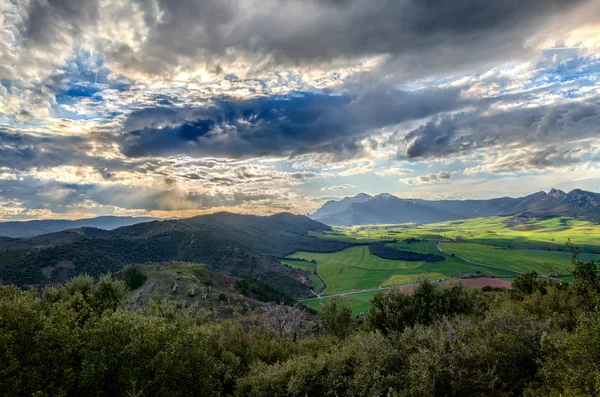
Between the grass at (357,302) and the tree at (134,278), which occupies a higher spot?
the tree at (134,278)

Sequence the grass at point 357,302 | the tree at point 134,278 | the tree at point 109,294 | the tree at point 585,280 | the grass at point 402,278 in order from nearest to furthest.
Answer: the tree at point 585,280, the tree at point 109,294, the tree at point 134,278, the grass at point 357,302, the grass at point 402,278

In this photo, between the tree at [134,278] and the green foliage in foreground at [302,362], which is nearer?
the green foliage in foreground at [302,362]

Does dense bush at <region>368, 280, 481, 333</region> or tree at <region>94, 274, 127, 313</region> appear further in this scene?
tree at <region>94, 274, 127, 313</region>

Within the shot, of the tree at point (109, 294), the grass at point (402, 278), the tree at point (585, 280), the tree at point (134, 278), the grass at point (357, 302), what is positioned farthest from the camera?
the grass at point (402, 278)

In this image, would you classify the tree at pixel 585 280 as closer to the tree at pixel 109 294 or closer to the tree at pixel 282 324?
the tree at pixel 282 324

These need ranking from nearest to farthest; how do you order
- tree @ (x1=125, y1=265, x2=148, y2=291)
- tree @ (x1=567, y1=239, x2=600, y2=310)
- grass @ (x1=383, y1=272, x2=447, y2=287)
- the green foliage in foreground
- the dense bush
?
the green foliage in foreground → tree @ (x1=567, y1=239, x2=600, y2=310) → the dense bush → tree @ (x1=125, y1=265, x2=148, y2=291) → grass @ (x1=383, y1=272, x2=447, y2=287)

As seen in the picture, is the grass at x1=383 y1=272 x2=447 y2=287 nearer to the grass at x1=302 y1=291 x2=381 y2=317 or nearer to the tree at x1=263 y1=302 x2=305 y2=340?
the grass at x1=302 y1=291 x2=381 y2=317

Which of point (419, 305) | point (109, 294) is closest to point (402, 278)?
point (419, 305)

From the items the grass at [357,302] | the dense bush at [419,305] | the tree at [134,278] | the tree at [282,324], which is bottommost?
the grass at [357,302]

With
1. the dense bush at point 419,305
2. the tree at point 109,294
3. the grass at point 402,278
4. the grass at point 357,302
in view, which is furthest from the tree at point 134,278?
the grass at point 402,278

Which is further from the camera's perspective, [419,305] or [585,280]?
[419,305]

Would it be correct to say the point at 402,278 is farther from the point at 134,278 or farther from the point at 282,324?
the point at 282,324

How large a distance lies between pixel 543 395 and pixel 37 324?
35.6 metres

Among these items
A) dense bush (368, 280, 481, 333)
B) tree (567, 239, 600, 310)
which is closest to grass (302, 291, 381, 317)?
dense bush (368, 280, 481, 333)
